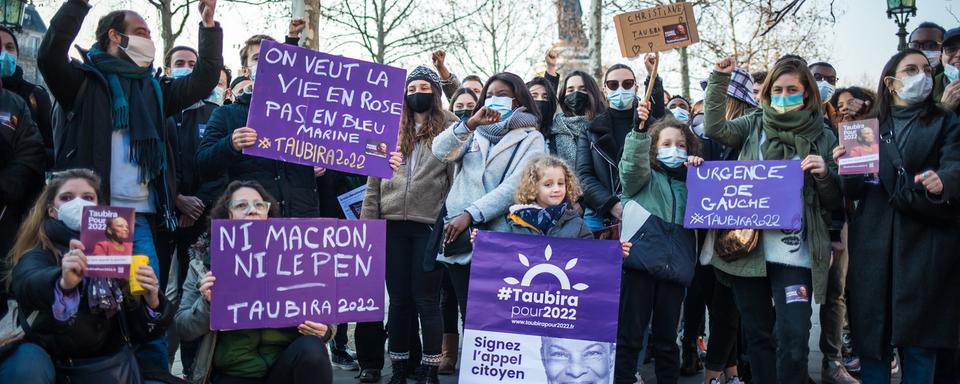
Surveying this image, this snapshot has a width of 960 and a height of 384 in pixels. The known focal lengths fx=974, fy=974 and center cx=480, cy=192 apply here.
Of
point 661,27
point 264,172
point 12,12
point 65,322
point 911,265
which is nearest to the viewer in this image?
point 65,322

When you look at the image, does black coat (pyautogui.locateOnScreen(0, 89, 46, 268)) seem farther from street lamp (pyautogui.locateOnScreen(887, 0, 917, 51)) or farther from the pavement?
street lamp (pyautogui.locateOnScreen(887, 0, 917, 51))

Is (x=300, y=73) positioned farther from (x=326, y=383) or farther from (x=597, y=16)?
(x=597, y=16)

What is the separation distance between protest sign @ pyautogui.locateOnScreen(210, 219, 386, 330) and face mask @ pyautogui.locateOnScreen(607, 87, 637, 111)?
7.05 feet

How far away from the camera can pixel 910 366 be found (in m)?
5.49

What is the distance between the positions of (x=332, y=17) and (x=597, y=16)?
8333 mm

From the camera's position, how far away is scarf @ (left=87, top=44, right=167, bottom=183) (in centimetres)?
557

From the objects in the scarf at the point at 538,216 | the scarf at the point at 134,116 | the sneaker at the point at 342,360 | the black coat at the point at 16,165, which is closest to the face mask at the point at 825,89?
the scarf at the point at 538,216

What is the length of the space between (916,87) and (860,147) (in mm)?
551

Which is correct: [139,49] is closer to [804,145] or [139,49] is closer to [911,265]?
[804,145]

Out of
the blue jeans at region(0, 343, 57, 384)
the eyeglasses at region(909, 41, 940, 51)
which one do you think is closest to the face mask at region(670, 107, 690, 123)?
the eyeglasses at region(909, 41, 940, 51)

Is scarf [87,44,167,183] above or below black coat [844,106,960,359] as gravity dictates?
above

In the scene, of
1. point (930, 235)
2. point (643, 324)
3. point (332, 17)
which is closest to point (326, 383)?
point (643, 324)

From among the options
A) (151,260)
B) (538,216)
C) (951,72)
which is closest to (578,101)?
(538,216)

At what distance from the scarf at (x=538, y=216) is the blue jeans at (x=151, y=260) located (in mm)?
2003
